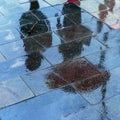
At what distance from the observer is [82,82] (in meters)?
4.86

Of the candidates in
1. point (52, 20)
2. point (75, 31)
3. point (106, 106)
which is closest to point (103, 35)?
point (75, 31)

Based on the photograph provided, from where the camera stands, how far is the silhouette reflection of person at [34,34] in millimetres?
5480

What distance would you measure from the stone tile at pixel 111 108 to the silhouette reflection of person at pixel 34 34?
1.41 metres

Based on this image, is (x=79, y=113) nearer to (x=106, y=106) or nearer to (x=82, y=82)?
(x=106, y=106)

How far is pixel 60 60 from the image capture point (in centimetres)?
544

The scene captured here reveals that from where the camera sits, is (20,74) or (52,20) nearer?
(20,74)

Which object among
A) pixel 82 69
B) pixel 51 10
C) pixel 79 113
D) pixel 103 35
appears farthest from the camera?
pixel 51 10

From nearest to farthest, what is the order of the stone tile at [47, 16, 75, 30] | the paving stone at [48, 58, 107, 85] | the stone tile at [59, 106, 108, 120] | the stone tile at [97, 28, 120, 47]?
the stone tile at [59, 106, 108, 120] < the paving stone at [48, 58, 107, 85] < the stone tile at [97, 28, 120, 47] < the stone tile at [47, 16, 75, 30]

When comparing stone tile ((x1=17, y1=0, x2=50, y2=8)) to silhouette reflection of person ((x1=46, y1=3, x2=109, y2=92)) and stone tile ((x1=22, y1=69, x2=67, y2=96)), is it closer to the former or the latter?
silhouette reflection of person ((x1=46, y1=3, x2=109, y2=92))

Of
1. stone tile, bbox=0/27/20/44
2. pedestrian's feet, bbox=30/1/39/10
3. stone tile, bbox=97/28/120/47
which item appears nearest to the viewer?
stone tile, bbox=97/28/120/47

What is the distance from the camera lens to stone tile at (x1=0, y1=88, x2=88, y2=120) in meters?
4.22

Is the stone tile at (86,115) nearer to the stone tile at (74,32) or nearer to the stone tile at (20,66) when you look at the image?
the stone tile at (20,66)

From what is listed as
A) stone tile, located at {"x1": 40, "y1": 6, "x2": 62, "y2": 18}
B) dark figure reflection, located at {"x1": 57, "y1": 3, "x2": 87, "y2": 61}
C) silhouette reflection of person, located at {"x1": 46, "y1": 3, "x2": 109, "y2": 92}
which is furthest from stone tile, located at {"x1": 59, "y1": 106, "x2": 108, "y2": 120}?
stone tile, located at {"x1": 40, "y1": 6, "x2": 62, "y2": 18}

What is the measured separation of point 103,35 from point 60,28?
904 mm
